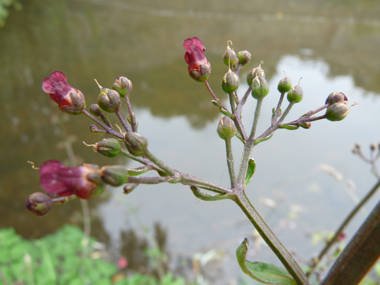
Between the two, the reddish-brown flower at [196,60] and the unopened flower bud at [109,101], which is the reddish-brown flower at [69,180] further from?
the reddish-brown flower at [196,60]

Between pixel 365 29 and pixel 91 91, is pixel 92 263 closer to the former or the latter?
pixel 91 91

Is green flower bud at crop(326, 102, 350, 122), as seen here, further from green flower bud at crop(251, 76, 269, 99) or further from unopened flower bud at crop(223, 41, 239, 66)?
unopened flower bud at crop(223, 41, 239, 66)

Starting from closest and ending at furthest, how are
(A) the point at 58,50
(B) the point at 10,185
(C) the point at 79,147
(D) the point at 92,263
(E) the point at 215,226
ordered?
(D) the point at 92,263 → (E) the point at 215,226 → (B) the point at 10,185 → (C) the point at 79,147 → (A) the point at 58,50

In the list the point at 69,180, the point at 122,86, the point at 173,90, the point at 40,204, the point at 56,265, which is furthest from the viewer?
the point at 173,90

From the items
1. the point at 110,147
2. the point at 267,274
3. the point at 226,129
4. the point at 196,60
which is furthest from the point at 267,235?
the point at 196,60

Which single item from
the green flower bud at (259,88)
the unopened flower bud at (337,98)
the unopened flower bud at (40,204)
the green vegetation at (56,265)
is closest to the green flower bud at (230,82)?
the green flower bud at (259,88)

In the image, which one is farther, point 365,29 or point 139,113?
point 365,29

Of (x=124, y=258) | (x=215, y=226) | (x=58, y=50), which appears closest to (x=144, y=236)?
(x=124, y=258)

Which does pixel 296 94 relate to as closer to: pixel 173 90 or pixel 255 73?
pixel 255 73
